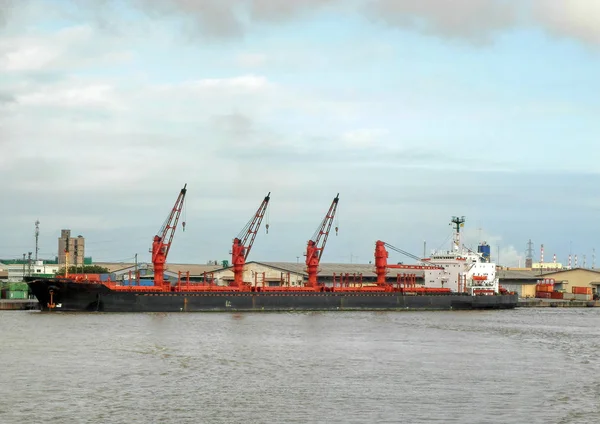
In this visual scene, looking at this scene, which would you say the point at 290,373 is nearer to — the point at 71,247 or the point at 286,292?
the point at 286,292

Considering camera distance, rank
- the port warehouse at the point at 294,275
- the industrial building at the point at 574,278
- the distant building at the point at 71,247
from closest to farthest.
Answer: the port warehouse at the point at 294,275 < the industrial building at the point at 574,278 < the distant building at the point at 71,247

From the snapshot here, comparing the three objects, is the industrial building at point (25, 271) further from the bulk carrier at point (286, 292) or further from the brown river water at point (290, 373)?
the brown river water at point (290, 373)

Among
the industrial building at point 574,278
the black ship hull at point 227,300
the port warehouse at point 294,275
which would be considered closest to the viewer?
the black ship hull at point 227,300

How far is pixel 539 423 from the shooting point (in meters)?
31.0

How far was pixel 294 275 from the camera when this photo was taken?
125 meters

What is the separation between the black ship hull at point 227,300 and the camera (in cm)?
8044

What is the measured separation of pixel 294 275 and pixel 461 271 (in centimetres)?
2901

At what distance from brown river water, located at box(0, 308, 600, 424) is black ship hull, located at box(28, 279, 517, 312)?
9.43m

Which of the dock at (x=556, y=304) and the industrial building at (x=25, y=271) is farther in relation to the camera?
the industrial building at (x=25, y=271)

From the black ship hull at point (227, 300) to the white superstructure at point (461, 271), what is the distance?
242 cm

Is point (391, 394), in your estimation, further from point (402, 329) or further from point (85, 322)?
point (85, 322)

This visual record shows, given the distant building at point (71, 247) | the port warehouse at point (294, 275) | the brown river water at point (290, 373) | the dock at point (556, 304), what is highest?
the distant building at point (71, 247)

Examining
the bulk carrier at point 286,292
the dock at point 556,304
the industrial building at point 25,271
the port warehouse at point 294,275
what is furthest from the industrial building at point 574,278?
the industrial building at point 25,271

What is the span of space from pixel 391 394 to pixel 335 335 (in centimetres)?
2518
